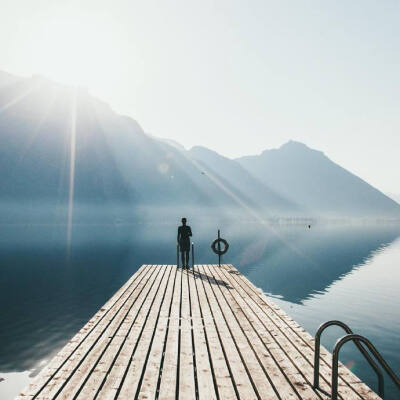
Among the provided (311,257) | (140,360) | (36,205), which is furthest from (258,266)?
(36,205)

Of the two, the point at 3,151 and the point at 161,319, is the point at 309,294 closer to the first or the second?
the point at 161,319

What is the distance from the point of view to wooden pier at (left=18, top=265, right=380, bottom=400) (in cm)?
507

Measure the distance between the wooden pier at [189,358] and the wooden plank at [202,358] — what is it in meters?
0.01

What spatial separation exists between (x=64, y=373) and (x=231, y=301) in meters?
6.22

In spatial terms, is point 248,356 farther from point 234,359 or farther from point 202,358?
point 202,358

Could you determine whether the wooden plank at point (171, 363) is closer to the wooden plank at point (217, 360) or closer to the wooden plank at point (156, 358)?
the wooden plank at point (156, 358)

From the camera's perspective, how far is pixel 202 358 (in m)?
6.23

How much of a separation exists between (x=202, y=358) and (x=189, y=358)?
24cm

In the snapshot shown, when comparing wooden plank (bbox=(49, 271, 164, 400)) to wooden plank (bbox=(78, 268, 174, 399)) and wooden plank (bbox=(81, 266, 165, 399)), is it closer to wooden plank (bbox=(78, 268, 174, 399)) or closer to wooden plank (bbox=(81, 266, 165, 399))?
wooden plank (bbox=(78, 268, 174, 399))

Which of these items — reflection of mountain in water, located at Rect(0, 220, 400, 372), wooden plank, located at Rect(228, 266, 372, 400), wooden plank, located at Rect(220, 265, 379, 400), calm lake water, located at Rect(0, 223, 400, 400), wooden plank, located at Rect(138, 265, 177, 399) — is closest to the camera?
wooden plank, located at Rect(138, 265, 177, 399)

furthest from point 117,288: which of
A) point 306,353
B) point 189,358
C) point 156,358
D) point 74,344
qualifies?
point 306,353

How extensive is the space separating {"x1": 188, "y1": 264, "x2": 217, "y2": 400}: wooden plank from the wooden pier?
1 cm

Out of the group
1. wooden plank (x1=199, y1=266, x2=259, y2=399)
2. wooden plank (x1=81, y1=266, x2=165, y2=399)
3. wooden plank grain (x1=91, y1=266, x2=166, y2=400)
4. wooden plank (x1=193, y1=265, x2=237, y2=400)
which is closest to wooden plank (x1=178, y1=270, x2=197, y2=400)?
wooden plank (x1=193, y1=265, x2=237, y2=400)

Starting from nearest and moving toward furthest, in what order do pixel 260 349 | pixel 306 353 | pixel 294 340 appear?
pixel 306 353 < pixel 260 349 < pixel 294 340
